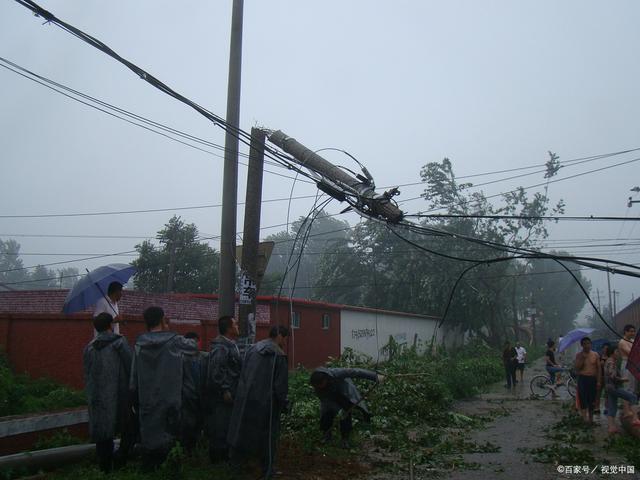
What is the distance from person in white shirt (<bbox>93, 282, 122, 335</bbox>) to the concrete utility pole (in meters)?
1.68

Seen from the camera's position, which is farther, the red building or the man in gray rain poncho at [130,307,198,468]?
the red building

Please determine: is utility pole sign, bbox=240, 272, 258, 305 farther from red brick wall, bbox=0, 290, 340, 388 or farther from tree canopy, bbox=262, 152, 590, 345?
tree canopy, bbox=262, 152, 590, 345

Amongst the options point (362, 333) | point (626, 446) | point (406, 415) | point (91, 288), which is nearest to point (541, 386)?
point (406, 415)

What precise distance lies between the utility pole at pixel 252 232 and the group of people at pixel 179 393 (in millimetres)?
1375

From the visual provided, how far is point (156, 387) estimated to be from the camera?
6242mm

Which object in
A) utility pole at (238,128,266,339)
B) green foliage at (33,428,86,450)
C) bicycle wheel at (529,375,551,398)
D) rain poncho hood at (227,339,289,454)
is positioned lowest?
bicycle wheel at (529,375,551,398)

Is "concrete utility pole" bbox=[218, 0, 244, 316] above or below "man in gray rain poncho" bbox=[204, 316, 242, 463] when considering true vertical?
above

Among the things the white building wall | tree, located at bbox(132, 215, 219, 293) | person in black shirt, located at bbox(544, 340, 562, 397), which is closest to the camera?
person in black shirt, located at bbox(544, 340, 562, 397)

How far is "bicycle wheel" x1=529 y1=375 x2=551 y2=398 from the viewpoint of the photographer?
17.7m

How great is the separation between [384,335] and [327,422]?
72.0 ft

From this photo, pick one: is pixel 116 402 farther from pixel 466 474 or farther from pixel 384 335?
pixel 384 335

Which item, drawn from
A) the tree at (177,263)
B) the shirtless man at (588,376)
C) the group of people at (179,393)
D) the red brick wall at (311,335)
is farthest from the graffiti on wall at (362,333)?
the group of people at (179,393)

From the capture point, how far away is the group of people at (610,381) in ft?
31.3

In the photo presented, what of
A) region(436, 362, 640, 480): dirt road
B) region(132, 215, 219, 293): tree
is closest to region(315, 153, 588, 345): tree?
region(132, 215, 219, 293): tree
